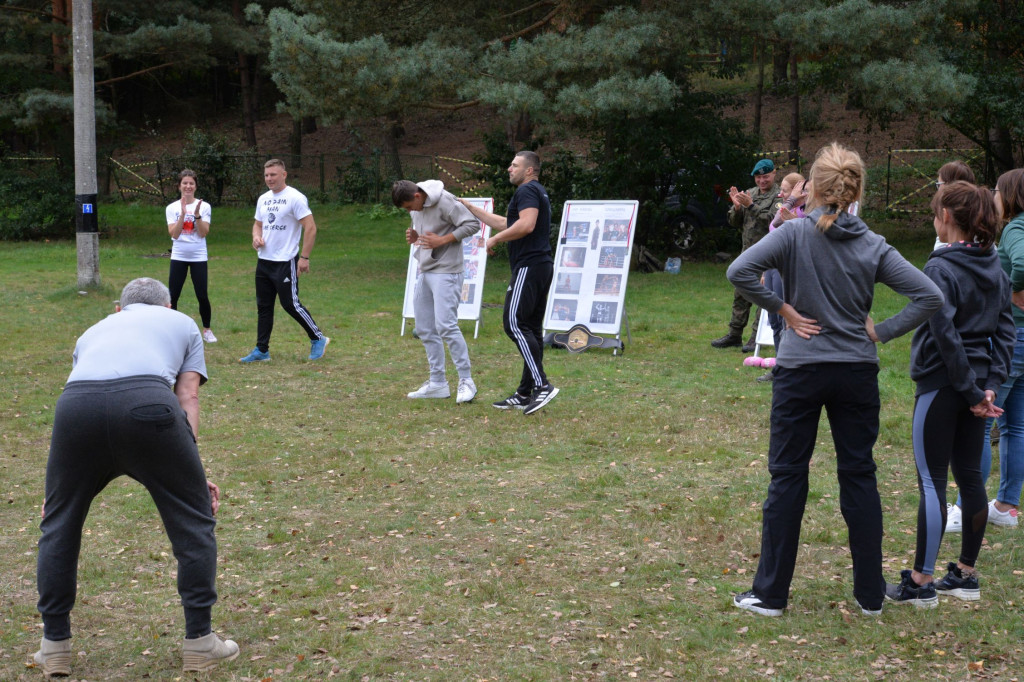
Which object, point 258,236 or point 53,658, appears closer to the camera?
point 53,658

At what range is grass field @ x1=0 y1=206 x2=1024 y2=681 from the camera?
4016 mm

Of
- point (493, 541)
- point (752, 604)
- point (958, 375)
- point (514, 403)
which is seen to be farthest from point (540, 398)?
point (958, 375)

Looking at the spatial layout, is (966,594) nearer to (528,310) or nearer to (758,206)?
(528,310)

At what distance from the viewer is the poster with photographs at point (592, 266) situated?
1108cm

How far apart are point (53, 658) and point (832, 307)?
325cm

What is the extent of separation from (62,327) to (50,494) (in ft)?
30.9

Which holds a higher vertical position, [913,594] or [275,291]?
[275,291]

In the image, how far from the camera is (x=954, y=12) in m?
16.7

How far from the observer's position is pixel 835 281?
4031 millimetres

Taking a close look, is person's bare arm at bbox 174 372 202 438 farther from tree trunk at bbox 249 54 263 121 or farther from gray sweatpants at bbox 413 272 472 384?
tree trunk at bbox 249 54 263 121

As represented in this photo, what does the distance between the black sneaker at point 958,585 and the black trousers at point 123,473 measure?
3.11 m

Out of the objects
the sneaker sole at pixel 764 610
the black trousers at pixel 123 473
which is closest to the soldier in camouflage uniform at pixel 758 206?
the sneaker sole at pixel 764 610

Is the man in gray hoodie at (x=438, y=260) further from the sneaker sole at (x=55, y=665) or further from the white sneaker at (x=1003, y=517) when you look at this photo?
the sneaker sole at (x=55, y=665)

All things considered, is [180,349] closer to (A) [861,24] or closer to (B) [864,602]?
(B) [864,602]
